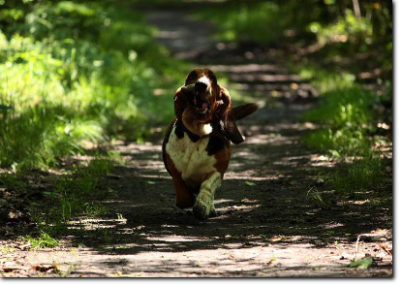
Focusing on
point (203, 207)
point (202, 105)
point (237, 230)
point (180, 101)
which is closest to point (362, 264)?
point (237, 230)

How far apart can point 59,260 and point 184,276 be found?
87 cm

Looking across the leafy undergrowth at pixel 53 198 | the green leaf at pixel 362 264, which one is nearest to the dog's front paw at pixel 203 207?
the leafy undergrowth at pixel 53 198

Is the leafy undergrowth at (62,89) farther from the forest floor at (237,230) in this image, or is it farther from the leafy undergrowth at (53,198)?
the forest floor at (237,230)

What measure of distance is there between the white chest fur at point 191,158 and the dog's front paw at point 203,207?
21 cm

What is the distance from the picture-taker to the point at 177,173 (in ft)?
18.7

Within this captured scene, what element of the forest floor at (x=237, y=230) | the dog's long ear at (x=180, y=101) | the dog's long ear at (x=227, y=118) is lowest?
the forest floor at (x=237, y=230)

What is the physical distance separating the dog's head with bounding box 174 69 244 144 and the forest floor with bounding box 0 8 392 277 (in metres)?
0.71

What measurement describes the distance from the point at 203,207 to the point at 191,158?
0.39 meters

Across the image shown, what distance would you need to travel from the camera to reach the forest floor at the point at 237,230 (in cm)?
420

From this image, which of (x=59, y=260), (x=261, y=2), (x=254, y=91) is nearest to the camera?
(x=59, y=260)
